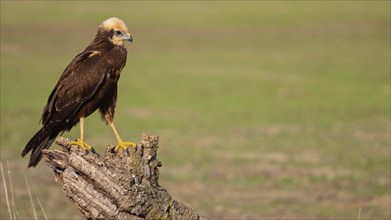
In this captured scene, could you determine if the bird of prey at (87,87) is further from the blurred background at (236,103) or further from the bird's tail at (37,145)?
the blurred background at (236,103)

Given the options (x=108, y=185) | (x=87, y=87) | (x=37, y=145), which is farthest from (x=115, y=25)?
(x=108, y=185)

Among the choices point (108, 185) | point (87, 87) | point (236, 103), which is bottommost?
point (108, 185)

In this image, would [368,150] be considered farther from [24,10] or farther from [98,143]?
[24,10]

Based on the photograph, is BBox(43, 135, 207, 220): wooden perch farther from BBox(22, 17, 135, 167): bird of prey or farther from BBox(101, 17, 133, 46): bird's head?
BBox(101, 17, 133, 46): bird's head

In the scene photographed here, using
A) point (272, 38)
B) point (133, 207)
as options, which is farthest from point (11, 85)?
point (133, 207)

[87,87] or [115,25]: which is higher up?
[115,25]

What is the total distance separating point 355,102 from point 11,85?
8.82 m

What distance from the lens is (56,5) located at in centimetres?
4434

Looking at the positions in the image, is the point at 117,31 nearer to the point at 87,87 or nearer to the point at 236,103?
the point at 87,87

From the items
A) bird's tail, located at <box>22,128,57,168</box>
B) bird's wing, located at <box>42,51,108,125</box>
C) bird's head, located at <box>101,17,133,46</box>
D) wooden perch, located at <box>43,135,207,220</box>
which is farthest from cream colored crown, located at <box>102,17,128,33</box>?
wooden perch, located at <box>43,135,207,220</box>

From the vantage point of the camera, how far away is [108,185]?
17.5ft

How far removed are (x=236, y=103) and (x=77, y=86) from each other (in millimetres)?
14228

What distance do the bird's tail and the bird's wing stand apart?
25 centimetres

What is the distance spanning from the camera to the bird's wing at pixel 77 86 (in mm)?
6902
